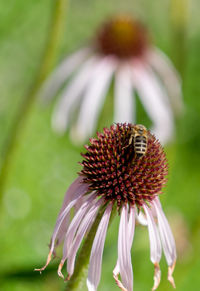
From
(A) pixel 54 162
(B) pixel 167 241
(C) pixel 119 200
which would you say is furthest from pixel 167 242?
(A) pixel 54 162

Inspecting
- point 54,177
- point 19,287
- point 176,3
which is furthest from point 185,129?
point 19,287

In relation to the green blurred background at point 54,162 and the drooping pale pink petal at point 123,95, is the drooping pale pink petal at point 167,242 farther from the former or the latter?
the drooping pale pink petal at point 123,95

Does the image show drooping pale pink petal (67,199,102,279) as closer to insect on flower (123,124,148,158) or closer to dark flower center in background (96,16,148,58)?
insect on flower (123,124,148,158)

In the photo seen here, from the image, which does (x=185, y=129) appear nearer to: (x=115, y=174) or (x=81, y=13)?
(x=81, y=13)

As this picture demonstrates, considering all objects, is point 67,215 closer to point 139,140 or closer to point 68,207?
point 68,207

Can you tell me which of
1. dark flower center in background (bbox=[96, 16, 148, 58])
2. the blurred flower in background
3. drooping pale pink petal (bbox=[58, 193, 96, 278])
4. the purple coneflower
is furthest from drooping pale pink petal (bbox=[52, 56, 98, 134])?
drooping pale pink petal (bbox=[58, 193, 96, 278])

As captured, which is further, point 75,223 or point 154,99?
point 154,99

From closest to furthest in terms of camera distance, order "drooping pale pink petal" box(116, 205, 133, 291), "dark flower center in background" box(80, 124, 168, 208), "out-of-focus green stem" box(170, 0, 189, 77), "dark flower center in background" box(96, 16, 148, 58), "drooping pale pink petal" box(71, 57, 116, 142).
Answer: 1. "drooping pale pink petal" box(116, 205, 133, 291)
2. "dark flower center in background" box(80, 124, 168, 208)
3. "out-of-focus green stem" box(170, 0, 189, 77)
4. "drooping pale pink petal" box(71, 57, 116, 142)
5. "dark flower center in background" box(96, 16, 148, 58)
